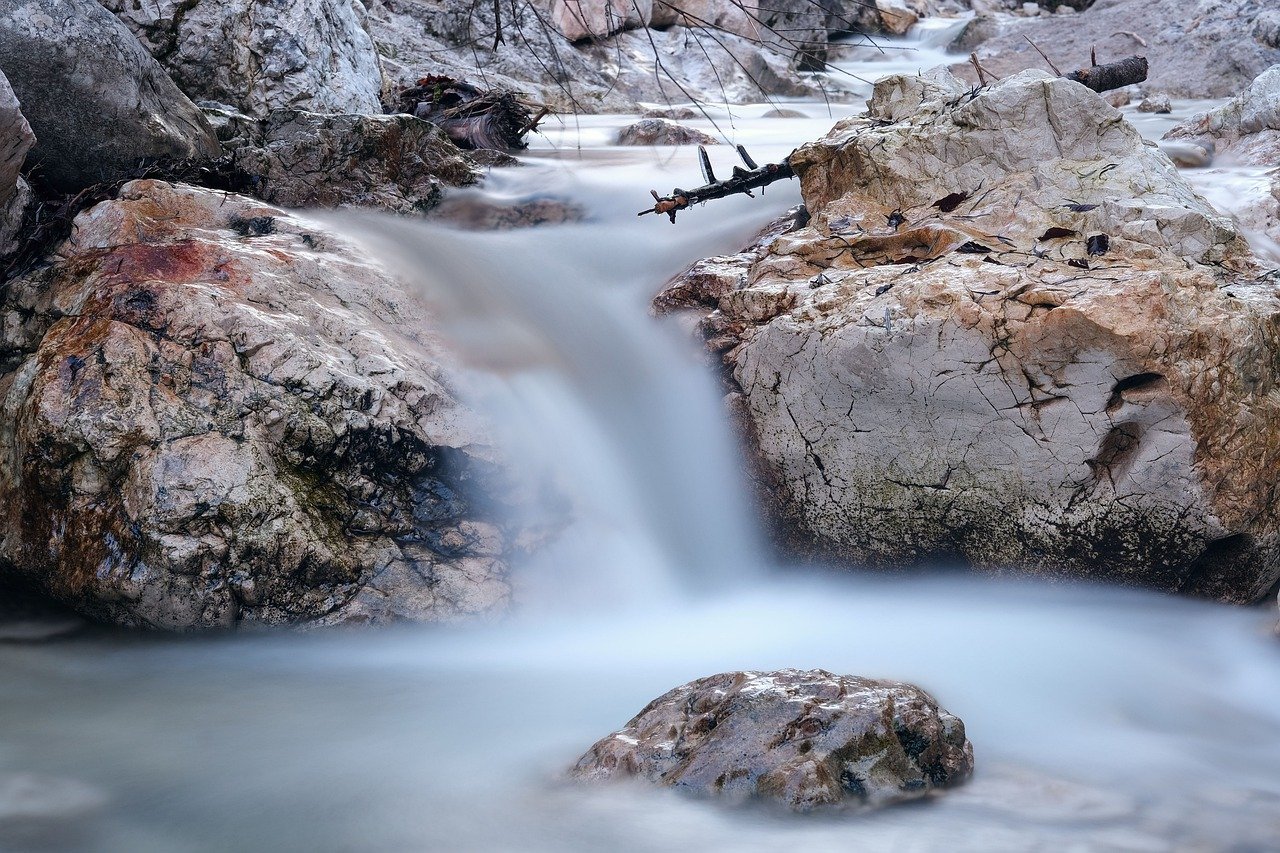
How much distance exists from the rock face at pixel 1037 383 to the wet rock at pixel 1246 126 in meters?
2.88

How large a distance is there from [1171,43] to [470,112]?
8785mm

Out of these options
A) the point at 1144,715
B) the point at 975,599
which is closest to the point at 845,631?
the point at 975,599

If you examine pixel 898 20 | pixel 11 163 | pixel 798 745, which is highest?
pixel 898 20

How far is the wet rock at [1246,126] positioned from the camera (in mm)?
6633

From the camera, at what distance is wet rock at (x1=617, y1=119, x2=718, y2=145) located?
27.2 feet

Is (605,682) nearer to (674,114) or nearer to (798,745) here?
(798,745)

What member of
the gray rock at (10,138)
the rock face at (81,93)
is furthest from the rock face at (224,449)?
the rock face at (81,93)

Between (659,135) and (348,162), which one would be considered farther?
(659,135)

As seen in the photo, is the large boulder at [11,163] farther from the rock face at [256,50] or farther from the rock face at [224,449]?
the rock face at [256,50]

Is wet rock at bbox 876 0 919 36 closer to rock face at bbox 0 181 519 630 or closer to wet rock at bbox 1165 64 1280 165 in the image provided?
wet rock at bbox 1165 64 1280 165

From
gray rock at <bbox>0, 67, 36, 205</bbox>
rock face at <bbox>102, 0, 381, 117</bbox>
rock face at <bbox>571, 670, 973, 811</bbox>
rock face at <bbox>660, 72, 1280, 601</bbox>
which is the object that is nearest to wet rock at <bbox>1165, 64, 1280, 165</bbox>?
rock face at <bbox>660, 72, 1280, 601</bbox>

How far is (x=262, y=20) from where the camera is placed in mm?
6613

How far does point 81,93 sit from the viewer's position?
4.50 metres

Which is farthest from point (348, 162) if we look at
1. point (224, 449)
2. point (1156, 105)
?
point (1156, 105)
